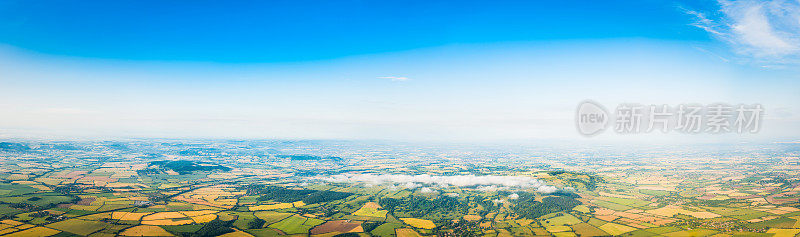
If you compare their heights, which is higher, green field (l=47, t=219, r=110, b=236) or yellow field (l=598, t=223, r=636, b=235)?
yellow field (l=598, t=223, r=636, b=235)

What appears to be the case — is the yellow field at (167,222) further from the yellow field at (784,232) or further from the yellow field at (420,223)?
the yellow field at (784,232)

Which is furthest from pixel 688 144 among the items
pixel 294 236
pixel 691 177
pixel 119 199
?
pixel 119 199

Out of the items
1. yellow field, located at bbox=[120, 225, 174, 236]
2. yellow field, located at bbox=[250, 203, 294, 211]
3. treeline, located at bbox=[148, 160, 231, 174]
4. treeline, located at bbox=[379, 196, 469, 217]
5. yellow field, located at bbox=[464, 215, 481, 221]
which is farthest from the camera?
treeline, located at bbox=[148, 160, 231, 174]

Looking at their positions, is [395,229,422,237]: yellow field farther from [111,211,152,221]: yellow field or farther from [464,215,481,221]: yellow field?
[111,211,152,221]: yellow field

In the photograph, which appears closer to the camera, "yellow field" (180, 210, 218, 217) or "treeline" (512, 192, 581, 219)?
"yellow field" (180, 210, 218, 217)

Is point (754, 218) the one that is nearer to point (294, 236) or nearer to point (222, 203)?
point (294, 236)

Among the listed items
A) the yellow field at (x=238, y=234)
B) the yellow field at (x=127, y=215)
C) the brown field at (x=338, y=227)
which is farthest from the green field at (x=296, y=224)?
the yellow field at (x=127, y=215)

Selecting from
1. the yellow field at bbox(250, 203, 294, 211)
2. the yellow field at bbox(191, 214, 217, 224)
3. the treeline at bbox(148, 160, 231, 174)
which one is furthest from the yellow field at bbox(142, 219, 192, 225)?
the treeline at bbox(148, 160, 231, 174)
